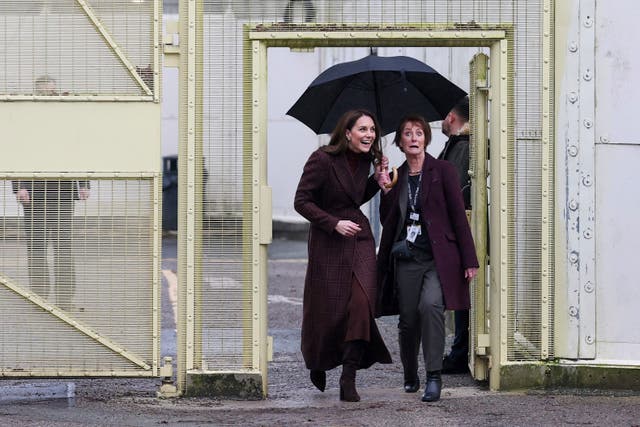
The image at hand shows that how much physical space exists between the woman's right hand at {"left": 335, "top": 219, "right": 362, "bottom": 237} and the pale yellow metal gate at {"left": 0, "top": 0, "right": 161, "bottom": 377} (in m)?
1.08

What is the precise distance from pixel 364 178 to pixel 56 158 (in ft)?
6.06

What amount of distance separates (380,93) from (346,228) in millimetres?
1533

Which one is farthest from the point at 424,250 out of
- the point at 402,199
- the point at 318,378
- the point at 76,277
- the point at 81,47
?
the point at 81,47

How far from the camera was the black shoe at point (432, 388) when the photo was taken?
8.19 metres

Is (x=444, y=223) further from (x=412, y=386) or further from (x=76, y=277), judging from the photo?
(x=76, y=277)

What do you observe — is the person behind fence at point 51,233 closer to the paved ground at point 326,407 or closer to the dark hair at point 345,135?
the paved ground at point 326,407

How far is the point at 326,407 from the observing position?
8117 mm

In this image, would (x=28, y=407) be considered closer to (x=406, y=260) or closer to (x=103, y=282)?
(x=103, y=282)

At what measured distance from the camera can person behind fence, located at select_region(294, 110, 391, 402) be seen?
8273mm

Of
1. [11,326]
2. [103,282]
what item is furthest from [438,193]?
[11,326]

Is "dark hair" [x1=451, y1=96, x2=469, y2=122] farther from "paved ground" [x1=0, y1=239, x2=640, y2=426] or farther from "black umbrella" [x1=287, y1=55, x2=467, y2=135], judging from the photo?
"paved ground" [x1=0, y1=239, x2=640, y2=426]

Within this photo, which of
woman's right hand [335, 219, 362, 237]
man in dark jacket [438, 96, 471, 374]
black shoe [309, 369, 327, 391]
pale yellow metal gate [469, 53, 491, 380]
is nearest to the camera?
woman's right hand [335, 219, 362, 237]

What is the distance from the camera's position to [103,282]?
826cm

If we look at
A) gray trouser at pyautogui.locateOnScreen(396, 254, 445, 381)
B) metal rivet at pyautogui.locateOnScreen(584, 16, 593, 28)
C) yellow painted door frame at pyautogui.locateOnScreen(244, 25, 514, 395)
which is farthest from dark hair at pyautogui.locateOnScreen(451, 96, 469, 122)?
gray trouser at pyautogui.locateOnScreen(396, 254, 445, 381)
